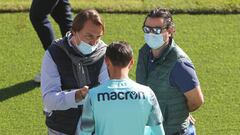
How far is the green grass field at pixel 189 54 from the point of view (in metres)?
5.84

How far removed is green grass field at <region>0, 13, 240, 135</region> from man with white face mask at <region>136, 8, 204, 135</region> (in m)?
1.52

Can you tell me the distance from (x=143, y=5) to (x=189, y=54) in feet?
3.58

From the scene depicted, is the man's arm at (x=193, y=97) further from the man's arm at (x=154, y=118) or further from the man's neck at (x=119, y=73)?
the man's neck at (x=119, y=73)

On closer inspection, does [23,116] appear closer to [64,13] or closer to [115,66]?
[64,13]

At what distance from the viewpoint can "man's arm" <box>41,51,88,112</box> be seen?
13.0ft

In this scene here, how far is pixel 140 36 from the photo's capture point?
7.08 metres

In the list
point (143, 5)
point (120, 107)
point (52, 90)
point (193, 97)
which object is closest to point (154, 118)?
point (120, 107)

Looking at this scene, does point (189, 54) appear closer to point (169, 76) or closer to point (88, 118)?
point (169, 76)

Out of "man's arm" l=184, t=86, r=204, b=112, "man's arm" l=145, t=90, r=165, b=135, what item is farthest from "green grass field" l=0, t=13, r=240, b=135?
"man's arm" l=145, t=90, r=165, b=135

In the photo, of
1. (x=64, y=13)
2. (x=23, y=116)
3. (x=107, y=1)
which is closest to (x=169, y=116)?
(x=23, y=116)

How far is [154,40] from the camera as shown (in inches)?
166

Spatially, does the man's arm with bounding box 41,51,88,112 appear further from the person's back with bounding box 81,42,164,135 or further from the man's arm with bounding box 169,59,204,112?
the man's arm with bounding box 169,59,204,112

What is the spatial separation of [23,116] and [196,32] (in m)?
2.31

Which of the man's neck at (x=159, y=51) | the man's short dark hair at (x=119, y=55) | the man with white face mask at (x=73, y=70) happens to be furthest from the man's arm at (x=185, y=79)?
the man's short dark hair at (x=119, y=55)
